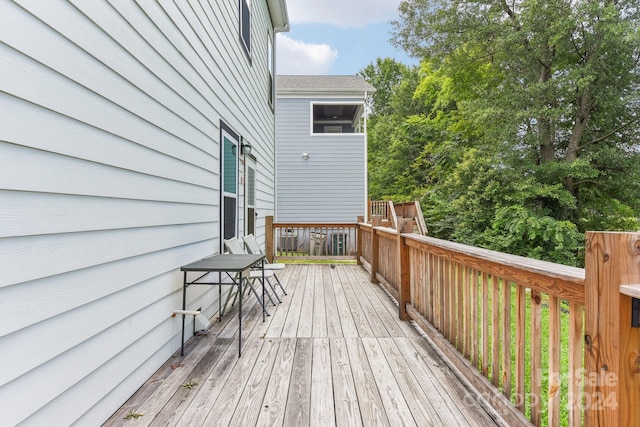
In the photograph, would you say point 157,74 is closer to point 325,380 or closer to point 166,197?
point 166,197

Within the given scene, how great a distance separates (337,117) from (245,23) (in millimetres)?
8533

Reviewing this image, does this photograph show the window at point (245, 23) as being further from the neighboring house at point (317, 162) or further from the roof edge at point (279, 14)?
the neighboring house at point (317, 162)

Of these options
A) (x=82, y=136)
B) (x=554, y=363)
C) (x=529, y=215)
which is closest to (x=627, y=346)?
(x=554, y=363)

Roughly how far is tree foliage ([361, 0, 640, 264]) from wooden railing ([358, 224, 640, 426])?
7.29m

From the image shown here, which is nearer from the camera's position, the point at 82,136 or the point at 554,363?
the point at 554,363

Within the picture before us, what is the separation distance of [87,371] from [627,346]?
7.36 feet

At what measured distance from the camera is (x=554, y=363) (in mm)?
1387

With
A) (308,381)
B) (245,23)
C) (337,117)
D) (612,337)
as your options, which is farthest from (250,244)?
(337,117)

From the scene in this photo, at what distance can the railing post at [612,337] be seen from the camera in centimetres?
105

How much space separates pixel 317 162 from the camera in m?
10.3

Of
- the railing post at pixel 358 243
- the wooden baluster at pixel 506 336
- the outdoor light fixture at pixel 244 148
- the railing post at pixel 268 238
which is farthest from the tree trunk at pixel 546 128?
the wooden baluster at pixel 506 336

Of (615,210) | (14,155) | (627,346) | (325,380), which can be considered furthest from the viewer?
(615,210)

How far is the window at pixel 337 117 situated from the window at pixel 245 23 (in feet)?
18.2

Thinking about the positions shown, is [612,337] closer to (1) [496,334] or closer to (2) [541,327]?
(2) [541,327]
